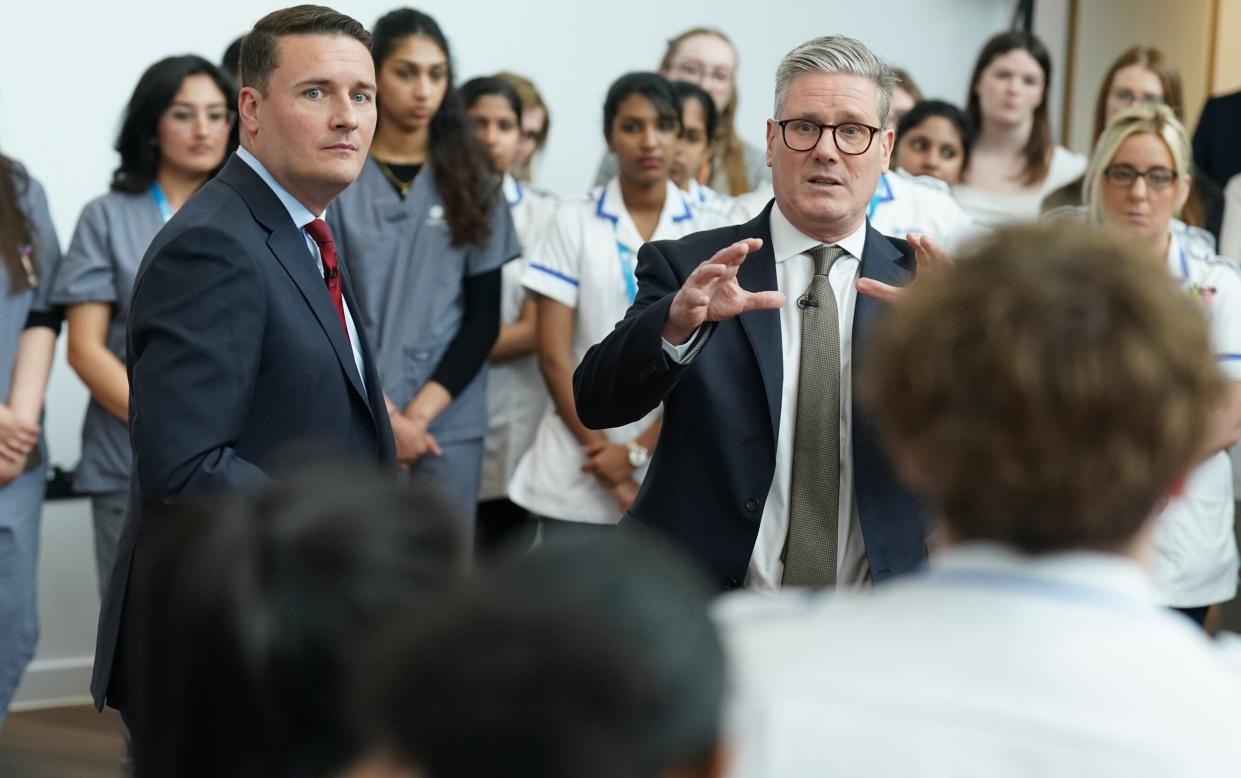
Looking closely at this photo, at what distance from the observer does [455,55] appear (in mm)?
4500

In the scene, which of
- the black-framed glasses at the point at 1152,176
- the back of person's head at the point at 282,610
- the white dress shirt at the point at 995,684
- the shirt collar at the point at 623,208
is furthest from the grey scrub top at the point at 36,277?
the white dress shirt at the point at 995,684

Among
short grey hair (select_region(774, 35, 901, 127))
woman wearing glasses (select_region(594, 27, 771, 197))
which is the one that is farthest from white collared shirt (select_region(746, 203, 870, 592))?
woman wearing glasses (select_region(594, 27, 771, 197))

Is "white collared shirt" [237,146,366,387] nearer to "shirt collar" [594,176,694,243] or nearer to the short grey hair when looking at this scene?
the short grey hair

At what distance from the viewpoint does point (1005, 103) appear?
441 centimetres

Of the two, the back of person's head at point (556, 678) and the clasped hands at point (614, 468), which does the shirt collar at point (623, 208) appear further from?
the back of person's head at point (556, 678)

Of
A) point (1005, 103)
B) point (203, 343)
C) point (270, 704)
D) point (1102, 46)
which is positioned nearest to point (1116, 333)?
point (270, 704)

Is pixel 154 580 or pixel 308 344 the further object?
pixel 308 344

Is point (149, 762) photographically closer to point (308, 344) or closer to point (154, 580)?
point (154, 580)

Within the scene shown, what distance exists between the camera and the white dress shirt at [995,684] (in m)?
0.88

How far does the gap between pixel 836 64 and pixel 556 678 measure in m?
1.70

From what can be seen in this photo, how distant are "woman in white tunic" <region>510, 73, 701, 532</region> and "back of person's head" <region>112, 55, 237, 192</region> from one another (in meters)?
0.85

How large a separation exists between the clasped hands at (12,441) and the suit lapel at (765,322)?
1.75 m

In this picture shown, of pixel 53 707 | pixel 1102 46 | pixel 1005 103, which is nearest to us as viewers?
pixel 53 707

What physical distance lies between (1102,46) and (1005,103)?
1545 millimetres
